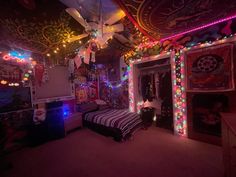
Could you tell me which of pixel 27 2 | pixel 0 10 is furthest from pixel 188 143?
pixel 0 10

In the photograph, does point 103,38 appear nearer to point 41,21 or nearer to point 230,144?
point 41,21

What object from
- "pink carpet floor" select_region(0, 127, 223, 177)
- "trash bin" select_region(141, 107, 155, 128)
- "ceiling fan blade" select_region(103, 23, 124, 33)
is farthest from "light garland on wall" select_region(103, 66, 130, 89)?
"pink carpet floor" select_region(0, 127, 223, 177)

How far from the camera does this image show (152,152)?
2.53 metres

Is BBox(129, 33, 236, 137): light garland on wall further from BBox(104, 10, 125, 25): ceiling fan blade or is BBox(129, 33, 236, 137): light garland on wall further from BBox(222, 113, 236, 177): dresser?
BBox(104, 10, 125, 25): ceiling fan blade

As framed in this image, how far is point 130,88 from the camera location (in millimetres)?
4430

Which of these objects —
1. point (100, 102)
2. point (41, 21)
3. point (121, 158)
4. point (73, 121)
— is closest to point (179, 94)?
point (121, 158)

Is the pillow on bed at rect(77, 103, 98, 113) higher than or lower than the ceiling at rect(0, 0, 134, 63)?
lower

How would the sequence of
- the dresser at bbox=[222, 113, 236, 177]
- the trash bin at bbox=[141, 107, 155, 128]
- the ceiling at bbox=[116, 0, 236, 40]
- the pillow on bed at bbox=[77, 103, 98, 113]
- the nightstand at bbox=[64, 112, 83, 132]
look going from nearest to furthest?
the dresser at bbox=[222, 113, 236, 177] → the ceiling at bbox=[116, 0, 236, 40] → the nightstand at bbox=[64, 112, 83, 132] → the trash bin at bbox=[141, 107, 155, 128] → the pillow on bed at bbox=[77, 103, 98, 113]

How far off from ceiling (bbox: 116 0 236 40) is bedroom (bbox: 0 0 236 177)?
16 mm

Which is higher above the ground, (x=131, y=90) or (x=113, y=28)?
(x=113, y=28)

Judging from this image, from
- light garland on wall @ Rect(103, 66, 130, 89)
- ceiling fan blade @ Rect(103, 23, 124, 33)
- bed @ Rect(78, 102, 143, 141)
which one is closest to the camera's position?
ceiling fan blade @ Rect(103, 23, 124, 33)

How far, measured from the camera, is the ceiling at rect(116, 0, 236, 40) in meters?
1.68

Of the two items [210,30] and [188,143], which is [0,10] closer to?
[210,30]

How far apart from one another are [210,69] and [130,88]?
2.39m
